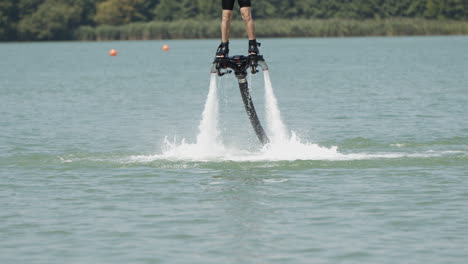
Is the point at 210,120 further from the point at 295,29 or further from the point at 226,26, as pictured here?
the point at 295,29

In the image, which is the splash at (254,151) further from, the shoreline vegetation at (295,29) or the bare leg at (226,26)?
the shoreline vegetation at (295,29)

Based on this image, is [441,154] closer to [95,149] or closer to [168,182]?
[168,182]

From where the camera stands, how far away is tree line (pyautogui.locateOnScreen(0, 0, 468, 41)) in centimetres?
14375

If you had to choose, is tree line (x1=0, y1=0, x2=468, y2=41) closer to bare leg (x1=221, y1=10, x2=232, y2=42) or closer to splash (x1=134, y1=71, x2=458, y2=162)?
splash (x1=134, y1=71, x2=458, y2=162)

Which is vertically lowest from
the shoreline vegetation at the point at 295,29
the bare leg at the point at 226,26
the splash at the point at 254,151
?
the shoreline vegetation at the point at 295,29

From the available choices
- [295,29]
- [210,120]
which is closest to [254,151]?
[210,120]

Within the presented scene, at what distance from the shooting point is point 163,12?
155875 millimetres

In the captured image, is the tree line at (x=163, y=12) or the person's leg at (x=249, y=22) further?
the tree line at (x=163, y=12)

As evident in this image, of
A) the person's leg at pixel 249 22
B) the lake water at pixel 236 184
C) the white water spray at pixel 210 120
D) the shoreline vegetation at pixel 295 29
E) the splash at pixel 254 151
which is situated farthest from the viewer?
the shoreline vegetation at pixel 295 29

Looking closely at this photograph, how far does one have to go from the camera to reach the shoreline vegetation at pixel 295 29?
120 m

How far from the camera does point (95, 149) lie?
25625mm

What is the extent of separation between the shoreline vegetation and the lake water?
8149cm

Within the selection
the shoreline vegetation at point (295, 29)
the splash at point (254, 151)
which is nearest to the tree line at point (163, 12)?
the shoreline vegetation at point (295, 29)

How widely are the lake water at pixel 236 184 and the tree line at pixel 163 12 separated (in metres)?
105
